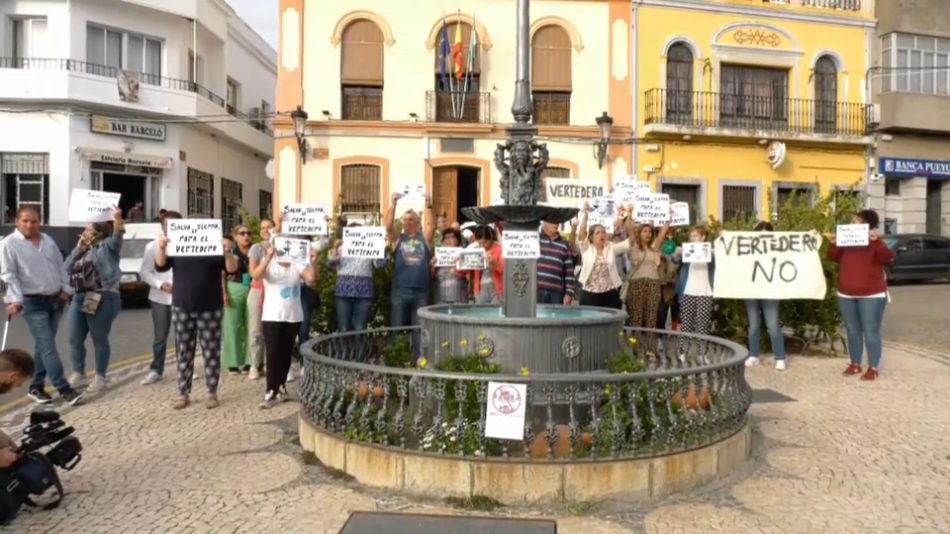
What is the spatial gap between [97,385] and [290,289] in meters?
2.44

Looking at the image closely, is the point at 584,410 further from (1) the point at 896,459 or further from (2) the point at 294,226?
(2) the point at 294,226

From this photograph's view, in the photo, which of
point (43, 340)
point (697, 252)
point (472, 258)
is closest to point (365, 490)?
point (472, 258)

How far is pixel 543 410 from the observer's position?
17.9ft

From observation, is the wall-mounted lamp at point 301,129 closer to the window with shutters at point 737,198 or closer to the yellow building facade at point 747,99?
the yellow building facade at point 747,99

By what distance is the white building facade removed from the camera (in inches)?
869

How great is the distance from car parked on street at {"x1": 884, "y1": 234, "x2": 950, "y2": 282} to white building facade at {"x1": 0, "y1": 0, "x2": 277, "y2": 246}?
60.9 feet

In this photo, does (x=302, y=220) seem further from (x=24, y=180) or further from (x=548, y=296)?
(x=24, y=180)

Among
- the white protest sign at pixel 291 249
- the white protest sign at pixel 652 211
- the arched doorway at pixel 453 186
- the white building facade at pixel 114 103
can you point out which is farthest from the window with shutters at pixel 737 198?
the white protest sign at pixel 291 249

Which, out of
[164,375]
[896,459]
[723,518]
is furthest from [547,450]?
[164,375]

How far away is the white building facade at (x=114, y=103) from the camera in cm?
2206

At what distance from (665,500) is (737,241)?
18.9 ft

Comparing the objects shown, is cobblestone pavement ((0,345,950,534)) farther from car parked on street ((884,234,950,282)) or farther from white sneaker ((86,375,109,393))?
car parked on street ((884,234,950,282))

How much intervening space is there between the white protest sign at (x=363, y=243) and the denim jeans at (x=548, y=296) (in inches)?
73.2

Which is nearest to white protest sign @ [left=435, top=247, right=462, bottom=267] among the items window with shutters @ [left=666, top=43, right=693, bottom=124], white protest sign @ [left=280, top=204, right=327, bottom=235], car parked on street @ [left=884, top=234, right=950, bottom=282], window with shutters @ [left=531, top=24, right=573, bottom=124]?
white protest sign @ [left=280, top=204, right=327, bottom=235]
